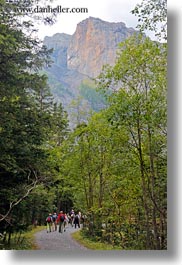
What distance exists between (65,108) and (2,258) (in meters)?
1.32

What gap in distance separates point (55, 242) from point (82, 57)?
1.58m

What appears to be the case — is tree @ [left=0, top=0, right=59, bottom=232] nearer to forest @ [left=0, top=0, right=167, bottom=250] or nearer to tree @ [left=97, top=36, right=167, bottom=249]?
forest @ [left=0, top=0, right=167, bottom=250]

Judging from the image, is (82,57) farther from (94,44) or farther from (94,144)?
(94,144)

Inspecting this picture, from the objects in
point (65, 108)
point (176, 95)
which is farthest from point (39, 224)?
point (176, 95)

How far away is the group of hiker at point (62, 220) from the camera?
3.59m

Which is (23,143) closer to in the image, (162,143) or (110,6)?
(162,143)

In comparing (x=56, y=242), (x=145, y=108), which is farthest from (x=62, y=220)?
(x=145, y=108)

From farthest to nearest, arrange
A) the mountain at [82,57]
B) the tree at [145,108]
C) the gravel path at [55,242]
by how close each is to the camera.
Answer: the mountain at [82,57], the tree at [145,108], the gravel path at [55,242]

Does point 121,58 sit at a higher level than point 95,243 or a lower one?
higher

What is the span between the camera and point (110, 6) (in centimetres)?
382

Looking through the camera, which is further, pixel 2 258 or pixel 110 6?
pixel 110 6

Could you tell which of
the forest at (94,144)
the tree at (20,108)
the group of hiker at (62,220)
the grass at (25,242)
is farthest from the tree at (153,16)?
the grass at (25,242)

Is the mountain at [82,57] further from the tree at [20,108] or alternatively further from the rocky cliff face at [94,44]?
the tree at [20,108]

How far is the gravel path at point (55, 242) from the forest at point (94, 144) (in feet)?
0.39
